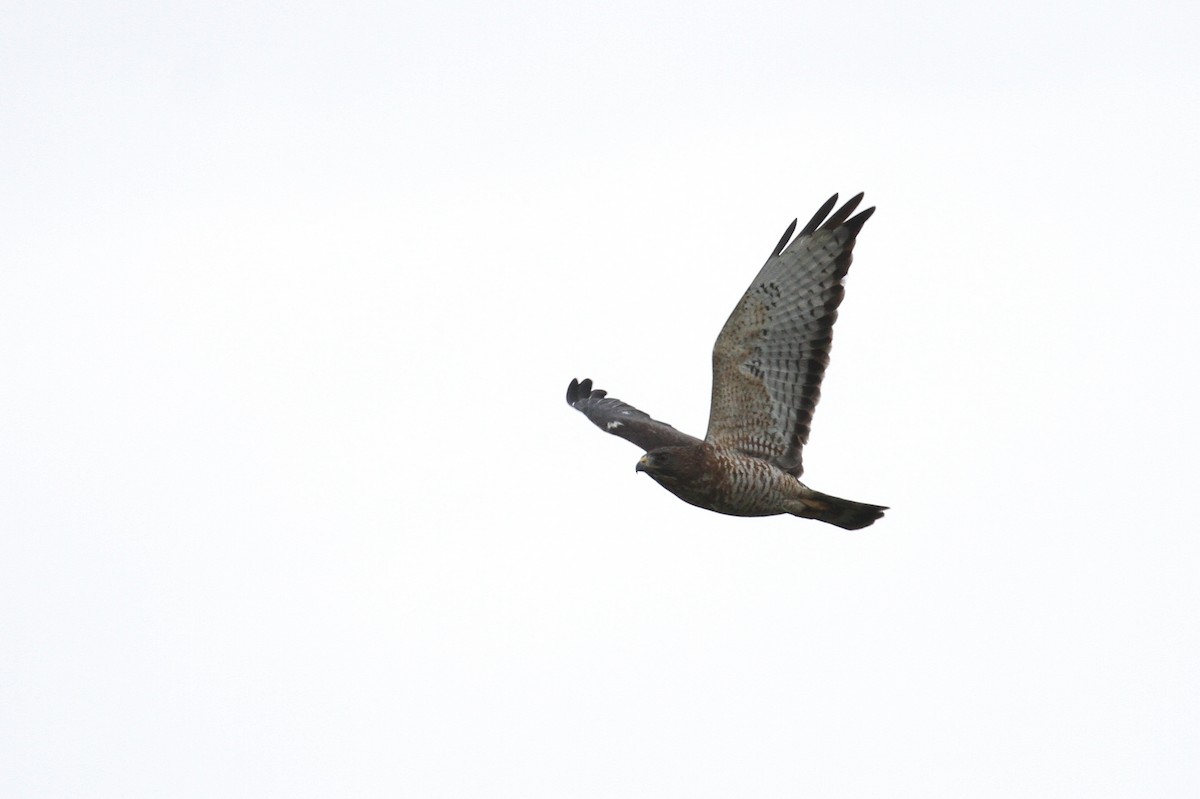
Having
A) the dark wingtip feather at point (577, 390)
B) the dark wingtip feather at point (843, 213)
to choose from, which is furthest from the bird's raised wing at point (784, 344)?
the dark wingtip feather at point (577, 390)

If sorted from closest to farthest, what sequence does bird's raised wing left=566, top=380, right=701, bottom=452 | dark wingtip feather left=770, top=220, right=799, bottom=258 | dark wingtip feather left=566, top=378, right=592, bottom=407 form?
dark wingtip feather left=770, top=220, right=799, bottom=258 < bird's raised wing left=566, top=380, right=701, bottom=452 < dark wingtip feather left=566, top=378, right=592, bottom=407

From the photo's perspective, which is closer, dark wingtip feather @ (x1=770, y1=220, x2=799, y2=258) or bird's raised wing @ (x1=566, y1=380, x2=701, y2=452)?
dark wingtip feather @ (x1=770, y1=220, x2=799, y2=258)

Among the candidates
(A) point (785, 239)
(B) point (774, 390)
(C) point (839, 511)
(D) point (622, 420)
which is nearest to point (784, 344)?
(B) point (774, 390)

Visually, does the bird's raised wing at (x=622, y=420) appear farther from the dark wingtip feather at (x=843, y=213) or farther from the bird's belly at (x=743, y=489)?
the dark wingtip feather at (x=843, y=213)

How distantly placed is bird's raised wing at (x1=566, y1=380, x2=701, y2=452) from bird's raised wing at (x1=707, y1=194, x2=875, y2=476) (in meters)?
0.42

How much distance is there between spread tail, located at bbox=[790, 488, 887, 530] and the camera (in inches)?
586

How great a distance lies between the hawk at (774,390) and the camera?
48.2 feet

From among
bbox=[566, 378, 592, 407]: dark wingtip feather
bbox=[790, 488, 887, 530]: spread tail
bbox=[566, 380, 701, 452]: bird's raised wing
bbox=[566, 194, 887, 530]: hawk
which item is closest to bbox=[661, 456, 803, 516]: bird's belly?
bbox=[566, 194, 887, 530]: hawk

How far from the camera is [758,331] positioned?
583 inches

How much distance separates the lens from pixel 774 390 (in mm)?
14930

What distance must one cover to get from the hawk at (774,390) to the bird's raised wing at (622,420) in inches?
15.9

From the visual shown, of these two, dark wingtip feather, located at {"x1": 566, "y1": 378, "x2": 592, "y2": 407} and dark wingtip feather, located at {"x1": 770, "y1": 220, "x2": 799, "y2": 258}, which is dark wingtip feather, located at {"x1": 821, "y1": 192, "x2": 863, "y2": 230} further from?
dark wingtip feather, located at {"x1": 566, "y1": 378, "x2": 592, "y2": 407}

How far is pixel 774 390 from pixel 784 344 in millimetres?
334

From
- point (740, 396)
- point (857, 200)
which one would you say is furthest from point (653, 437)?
point (857, 200)
